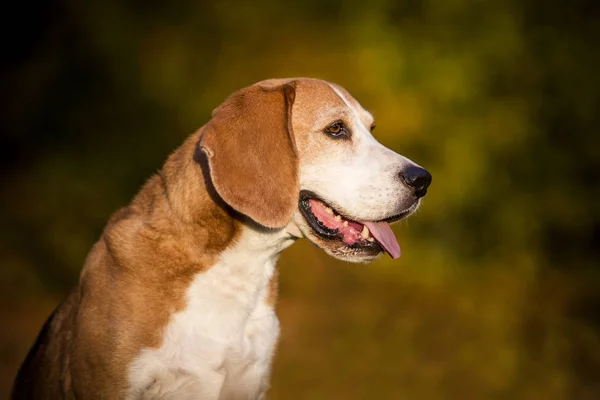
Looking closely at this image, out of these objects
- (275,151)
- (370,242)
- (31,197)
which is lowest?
(31,197)

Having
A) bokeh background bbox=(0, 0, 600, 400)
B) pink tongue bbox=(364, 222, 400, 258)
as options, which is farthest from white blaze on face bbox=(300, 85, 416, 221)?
bokeh background bbox=(0, 0, 600, 400)

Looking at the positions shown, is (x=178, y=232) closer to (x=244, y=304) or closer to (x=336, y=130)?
(x=244, y=304)

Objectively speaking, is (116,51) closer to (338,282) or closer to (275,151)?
(338,282)

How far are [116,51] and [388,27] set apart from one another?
4.21 metres

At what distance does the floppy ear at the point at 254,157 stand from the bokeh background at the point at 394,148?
198 inches

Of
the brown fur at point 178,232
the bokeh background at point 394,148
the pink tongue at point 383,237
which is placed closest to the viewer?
the brown fur at point 178,232

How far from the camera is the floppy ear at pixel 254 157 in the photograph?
→ 3.76m

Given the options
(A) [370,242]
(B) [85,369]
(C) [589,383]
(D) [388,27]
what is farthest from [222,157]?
(D) [388,27]

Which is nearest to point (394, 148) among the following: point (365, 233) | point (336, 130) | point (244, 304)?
point (336, 130)

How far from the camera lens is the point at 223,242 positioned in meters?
3.88

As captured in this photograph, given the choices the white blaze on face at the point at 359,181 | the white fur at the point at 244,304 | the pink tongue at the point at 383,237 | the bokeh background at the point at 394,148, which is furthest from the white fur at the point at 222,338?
the bokeh background at the point at 394,148

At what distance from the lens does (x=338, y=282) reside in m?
11.5

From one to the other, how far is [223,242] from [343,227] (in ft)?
2.10

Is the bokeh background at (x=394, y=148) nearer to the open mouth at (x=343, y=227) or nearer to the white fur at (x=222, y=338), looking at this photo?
the white fur at (x=222, y=338)
